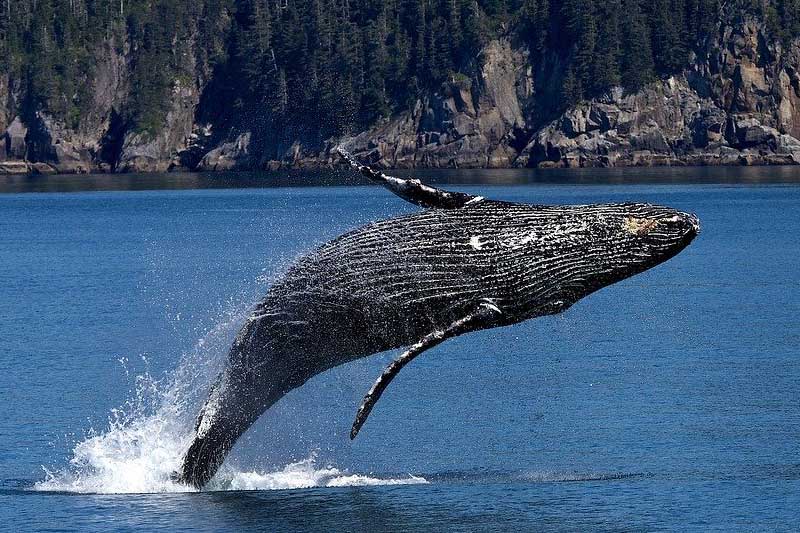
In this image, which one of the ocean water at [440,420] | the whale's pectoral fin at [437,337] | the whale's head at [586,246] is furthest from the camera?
the ocean water at [440,420]

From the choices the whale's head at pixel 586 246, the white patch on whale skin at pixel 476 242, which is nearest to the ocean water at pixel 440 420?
the white patch on whale skin at pixel 476 242

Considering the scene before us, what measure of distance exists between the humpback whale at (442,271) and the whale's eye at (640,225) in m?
0.01

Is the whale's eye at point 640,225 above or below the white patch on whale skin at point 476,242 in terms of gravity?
above

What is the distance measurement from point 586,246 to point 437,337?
189cm

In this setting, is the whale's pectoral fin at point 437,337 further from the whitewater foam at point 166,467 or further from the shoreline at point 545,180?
the shoreline at point 545,180

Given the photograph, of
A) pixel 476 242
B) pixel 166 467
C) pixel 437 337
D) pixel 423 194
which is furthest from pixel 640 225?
pixel 166 467

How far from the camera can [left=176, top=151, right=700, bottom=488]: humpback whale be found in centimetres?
1507

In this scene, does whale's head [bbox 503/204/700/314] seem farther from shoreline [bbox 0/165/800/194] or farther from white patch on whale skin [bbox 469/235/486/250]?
shoreline [bbox 0/165/800/194]

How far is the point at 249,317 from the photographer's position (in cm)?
1706

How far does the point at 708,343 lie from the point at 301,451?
15.4m

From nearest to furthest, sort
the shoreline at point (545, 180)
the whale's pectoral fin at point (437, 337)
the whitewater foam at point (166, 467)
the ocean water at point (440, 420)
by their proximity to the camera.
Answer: the whale's pectoral fin at point (437, 337) < the ocean water at point (440, 420) < the whitewater foam at point (166, 467) < the shoreline at point (545, 180)

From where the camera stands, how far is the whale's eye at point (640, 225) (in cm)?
1492

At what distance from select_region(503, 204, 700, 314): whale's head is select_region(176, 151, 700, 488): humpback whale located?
1 cm

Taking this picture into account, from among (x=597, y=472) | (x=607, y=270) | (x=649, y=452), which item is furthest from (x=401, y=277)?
(x=649, y=452)
